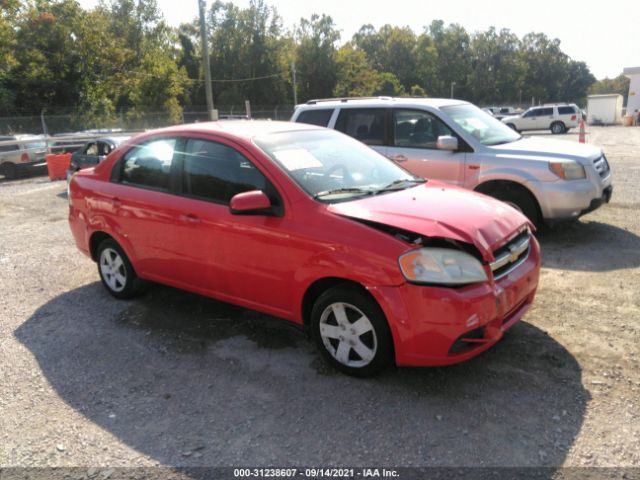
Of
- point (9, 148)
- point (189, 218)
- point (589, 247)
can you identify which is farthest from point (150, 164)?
point (9, 148)

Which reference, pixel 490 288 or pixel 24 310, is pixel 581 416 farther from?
pixel 24 310

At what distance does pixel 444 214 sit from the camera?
364 cm

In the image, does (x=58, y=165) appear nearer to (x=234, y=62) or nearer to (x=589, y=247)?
(x=589, y=247)

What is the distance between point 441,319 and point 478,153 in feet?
14.0

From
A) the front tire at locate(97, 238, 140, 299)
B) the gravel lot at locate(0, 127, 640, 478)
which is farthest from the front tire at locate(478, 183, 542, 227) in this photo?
the front tire at locate(97, 238, 140, 299)

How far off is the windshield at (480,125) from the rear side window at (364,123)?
Result: 0.91 metres

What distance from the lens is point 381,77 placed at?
7638cm

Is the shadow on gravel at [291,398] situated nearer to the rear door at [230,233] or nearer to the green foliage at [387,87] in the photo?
the rear door at [230,233]

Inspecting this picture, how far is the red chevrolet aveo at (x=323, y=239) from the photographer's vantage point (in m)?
3.30

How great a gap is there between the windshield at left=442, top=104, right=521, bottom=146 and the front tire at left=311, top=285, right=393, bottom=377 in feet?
14.4

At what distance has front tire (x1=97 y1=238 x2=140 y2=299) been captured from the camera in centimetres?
518

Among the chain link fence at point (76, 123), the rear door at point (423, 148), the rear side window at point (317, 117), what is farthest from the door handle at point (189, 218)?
the chain link fence at point (76, 123)

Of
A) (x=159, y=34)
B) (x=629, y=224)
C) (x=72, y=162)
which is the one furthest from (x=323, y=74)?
(x=629, y=224)

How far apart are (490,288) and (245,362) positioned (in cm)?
186
